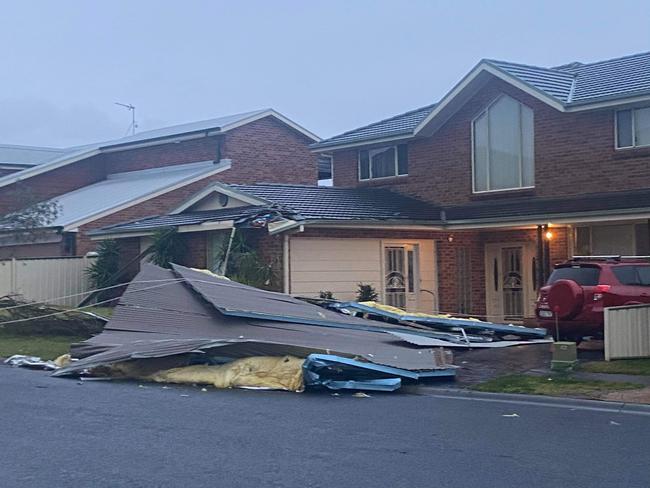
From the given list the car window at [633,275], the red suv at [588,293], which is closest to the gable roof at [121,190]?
the red suv at [588,293]

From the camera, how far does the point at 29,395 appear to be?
14266 millimetres

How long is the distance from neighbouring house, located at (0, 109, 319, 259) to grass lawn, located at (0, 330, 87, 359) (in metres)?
8.81

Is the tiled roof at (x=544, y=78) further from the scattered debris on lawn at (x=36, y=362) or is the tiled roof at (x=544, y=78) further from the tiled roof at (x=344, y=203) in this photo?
the scattered debris on lawn at (x=36, y=362)

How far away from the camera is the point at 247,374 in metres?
15.7

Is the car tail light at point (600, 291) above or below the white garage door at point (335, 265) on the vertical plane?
below

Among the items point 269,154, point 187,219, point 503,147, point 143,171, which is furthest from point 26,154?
point 503,147

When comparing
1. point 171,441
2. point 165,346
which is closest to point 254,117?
point 165,346

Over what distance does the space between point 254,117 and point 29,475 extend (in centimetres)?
2942

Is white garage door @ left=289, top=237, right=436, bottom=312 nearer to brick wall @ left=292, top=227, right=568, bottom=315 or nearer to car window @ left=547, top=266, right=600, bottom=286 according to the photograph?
brick wall @ left=292, top=227, right=568, bottom=315

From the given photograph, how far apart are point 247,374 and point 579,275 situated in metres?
6.82

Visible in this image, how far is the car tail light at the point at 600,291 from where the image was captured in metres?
18.1

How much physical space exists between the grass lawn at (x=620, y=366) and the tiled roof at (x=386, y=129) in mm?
11778

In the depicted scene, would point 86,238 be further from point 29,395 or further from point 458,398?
point 458,398

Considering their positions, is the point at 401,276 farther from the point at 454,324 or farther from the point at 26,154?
the point at 26,154
